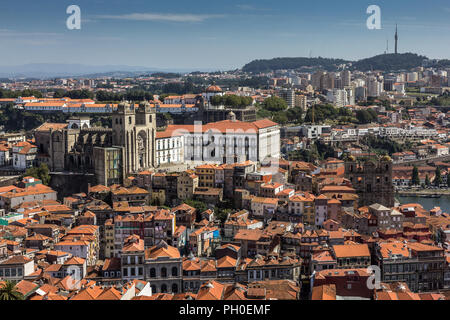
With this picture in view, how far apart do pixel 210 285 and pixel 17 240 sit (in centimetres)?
440

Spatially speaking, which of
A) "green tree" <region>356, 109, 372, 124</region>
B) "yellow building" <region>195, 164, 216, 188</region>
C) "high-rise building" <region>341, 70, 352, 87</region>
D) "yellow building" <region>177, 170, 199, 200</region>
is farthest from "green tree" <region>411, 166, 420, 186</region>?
"high-rise building" <region>341, 70, 352, 87</region>

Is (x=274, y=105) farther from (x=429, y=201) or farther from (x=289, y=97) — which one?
(x=429, y=201)

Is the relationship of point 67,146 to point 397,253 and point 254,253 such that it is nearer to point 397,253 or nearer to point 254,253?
point 254,253

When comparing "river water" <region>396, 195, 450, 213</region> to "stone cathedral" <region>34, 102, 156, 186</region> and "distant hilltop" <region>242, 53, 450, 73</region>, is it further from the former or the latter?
"distant hilltop" <region>242, 53, 450, 73</region>

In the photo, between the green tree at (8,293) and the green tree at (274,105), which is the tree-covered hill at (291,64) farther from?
the green tree at (8,293)

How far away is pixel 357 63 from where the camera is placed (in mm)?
63750

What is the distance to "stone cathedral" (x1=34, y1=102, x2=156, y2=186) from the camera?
1310 cm

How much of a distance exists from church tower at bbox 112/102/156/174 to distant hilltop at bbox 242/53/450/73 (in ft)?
159

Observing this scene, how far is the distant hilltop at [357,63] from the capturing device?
58.8 m

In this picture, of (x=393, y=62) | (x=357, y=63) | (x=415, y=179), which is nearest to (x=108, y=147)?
(x=415, y=179)

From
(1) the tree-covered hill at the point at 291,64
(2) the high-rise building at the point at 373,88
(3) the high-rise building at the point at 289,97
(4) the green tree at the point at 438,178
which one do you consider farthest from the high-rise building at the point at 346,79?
(4) the green tree at the point at 438,178

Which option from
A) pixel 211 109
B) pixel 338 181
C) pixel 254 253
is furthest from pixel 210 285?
pixel 211 109

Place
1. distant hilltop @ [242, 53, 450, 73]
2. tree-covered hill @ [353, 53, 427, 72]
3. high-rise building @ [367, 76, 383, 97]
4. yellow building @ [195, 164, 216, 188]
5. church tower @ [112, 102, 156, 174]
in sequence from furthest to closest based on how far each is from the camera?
distant hilltop @ [242, 53, 450, 73] → tree-covered hill @ [353, 53, 427, 72] → high-rise building @ [367, 76, 383, 97] → church tower @ [112, 102, 156, 174] → yellow building @ [195, 164, 216, 188]

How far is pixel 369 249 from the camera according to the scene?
1004cm
